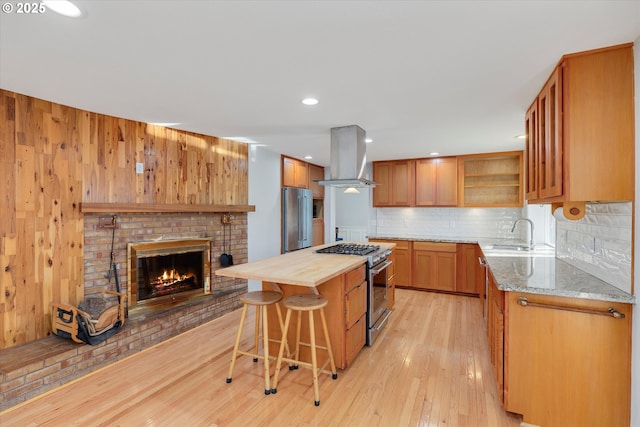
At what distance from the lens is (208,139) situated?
3.98 meters

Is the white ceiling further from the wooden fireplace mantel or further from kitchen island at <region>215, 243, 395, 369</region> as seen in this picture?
kitchen island at <region>215, 243, 395, 369</region>

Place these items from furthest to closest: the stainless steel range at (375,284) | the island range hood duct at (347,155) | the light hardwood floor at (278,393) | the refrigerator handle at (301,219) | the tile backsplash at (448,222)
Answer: the refrigerator handle at (301,219), the tile backsplash at (448,222), the island range hood duct at (347,155), the stainless steel range at (375,284), the light hardwood floor at (278,393)

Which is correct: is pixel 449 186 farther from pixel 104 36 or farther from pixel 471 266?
pixel 104 36

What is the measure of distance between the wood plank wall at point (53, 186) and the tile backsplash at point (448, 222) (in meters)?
3.81

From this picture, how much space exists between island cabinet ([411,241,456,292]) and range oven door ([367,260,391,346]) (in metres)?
1.60

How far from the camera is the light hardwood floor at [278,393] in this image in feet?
6.79

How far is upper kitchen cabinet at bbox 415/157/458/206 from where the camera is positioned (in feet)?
17.0

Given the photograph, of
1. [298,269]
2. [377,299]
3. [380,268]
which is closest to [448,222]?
[380,268]

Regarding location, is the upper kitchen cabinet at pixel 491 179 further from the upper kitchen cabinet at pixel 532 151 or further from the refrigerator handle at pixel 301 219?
the refrigerator handle at pixel 301 219

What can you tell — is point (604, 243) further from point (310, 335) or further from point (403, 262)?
point (403, 262)

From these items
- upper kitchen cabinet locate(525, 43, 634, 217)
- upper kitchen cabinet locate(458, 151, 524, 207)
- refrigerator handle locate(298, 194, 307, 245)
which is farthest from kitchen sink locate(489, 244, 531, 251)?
refrigerator handle locate(298, 194, 307, 245)

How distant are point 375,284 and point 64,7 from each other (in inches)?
120

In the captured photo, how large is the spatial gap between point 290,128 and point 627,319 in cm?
310

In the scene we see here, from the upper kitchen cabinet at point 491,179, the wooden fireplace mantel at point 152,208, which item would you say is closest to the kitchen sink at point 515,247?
the upper kitchen cabinet at point 491,179
